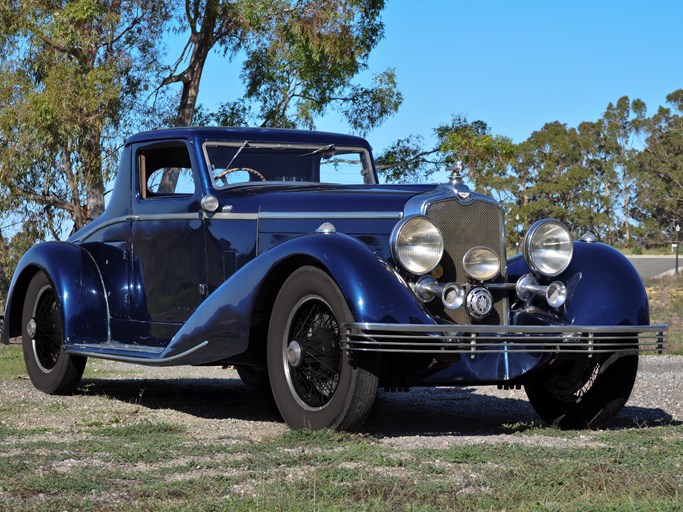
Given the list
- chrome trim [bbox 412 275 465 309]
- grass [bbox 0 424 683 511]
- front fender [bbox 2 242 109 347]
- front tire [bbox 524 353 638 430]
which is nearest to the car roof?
front fender [bbox 2 242 109 347]

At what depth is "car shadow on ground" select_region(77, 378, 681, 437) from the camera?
6.73 metres

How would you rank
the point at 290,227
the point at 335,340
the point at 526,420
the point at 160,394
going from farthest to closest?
the point at 160,394, the point at 526,420, the point at 290,227, the point at 335,340

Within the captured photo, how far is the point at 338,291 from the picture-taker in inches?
221

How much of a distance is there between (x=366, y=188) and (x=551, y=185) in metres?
56.0

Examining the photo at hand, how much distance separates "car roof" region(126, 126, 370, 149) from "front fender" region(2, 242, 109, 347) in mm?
1012

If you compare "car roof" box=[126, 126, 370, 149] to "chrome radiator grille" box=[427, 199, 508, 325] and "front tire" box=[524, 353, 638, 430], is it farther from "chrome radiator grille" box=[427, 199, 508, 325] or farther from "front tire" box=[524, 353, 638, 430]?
"front tire" box=[524, 353, 638, 430]

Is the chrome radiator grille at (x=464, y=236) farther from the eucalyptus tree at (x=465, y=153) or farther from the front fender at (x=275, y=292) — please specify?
the eucalyptus tree at (x=465, y=153)

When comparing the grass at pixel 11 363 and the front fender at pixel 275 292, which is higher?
the front fender at pixel 275 292

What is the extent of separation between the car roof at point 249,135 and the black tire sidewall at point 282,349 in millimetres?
1950

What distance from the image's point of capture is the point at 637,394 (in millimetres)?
8812

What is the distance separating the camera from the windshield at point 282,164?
24.6 feet

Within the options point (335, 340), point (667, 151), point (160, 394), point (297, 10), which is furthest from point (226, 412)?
point (667, 151)

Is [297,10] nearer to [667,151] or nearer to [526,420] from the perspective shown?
[526,420]

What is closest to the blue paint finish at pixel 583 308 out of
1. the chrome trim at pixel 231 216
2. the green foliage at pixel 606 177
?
the chrome trim at pixel 231 216
